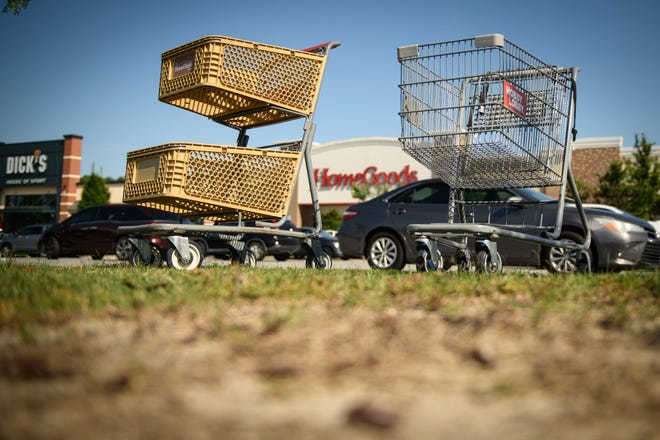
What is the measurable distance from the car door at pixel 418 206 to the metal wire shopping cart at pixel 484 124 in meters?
2.62

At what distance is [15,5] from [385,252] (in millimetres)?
7609

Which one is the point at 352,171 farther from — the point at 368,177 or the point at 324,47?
the point at 324,47

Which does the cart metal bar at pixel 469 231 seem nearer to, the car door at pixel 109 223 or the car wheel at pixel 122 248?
the car wheel at pixel 122 248

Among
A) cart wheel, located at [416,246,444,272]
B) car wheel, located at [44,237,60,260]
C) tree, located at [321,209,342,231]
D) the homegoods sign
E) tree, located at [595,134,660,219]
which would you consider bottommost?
car wheel, located at [44,237,60,260]

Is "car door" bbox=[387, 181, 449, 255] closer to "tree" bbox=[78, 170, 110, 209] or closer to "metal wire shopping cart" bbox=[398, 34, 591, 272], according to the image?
"metal wire shopping cart" bbox=[398, 34, 591, 272]

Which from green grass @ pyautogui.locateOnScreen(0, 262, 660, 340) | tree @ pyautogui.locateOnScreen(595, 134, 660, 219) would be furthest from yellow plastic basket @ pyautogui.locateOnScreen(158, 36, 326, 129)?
tree @ pyautogui.locateOnScreen(595, 134, 660, 219)

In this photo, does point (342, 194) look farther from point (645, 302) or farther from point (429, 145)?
point (645, 302)

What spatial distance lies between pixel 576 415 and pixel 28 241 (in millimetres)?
22221

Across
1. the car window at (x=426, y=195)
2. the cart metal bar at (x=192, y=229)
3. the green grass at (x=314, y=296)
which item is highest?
the car window at (x=426, y=195)

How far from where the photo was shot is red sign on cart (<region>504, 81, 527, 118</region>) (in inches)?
235

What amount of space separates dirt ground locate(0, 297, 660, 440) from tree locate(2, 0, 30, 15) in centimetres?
1031

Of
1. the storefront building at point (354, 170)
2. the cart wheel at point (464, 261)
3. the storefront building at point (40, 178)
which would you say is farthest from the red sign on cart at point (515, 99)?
the storefront building at point (40, 178)

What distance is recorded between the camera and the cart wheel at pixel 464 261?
21.6 ft

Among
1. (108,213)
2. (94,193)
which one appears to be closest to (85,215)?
(108,213)
